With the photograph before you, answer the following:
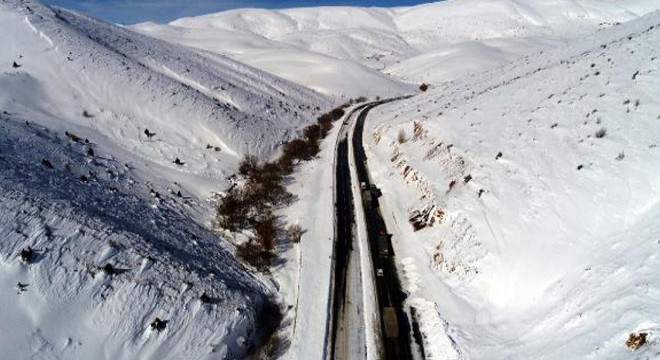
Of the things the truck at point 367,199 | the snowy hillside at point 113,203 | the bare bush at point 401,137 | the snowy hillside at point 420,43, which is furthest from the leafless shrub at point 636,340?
the snowy hillside at point 420,43

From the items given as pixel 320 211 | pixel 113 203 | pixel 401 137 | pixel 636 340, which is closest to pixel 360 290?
pixel 320 211

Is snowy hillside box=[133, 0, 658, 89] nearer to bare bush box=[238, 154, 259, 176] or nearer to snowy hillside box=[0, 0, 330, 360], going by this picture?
snowy hillside box=[0, 0, 330, 360]

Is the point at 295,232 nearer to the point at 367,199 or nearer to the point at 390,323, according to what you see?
the point at 367,199

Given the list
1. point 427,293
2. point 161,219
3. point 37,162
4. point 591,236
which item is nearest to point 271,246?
point 161,219

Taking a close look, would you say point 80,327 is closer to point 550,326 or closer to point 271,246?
point 271,246

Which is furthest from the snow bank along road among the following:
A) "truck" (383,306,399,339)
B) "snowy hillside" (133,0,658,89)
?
"snowy hillside" (133,0,658,89)

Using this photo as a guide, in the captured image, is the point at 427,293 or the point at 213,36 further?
the point at 213,36
